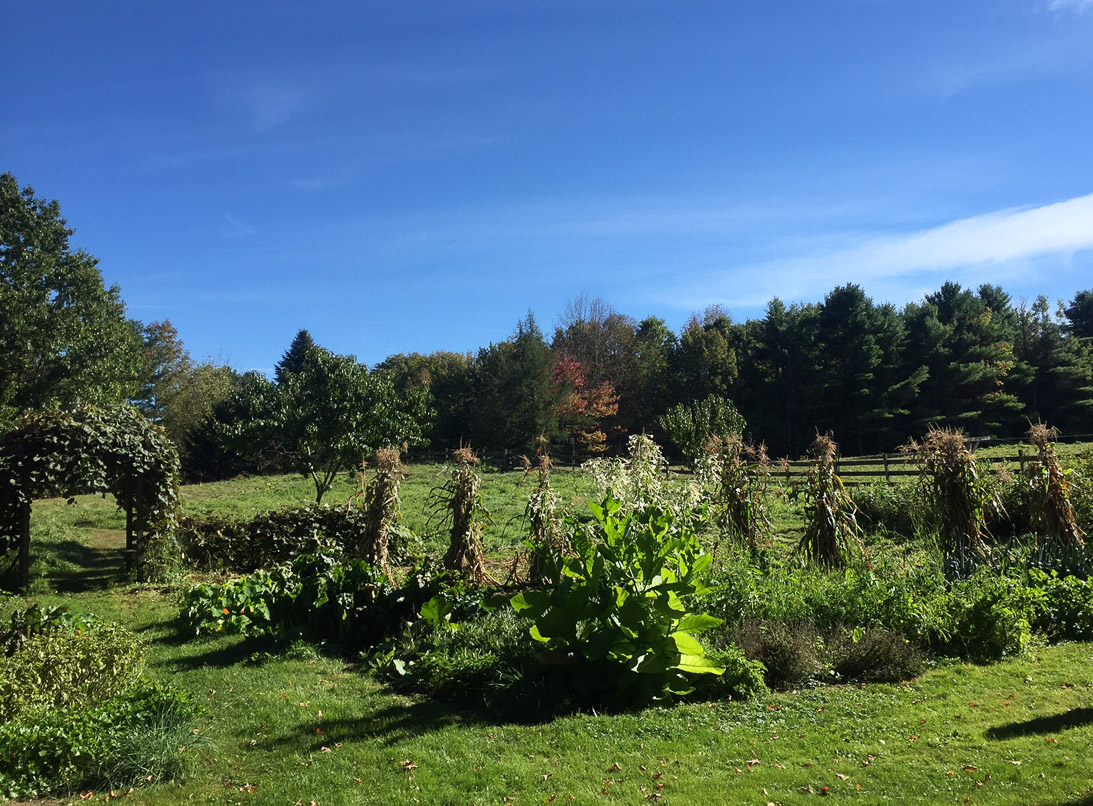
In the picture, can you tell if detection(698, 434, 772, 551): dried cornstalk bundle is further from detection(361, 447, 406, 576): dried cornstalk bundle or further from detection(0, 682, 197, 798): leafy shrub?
detection(0, 682, 197, 798): leafy shrub

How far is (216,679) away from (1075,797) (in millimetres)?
6236

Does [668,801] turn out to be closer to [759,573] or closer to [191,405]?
[759,573]

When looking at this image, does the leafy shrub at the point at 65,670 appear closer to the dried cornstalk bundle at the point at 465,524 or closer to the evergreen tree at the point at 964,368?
the dried cornstalk bundle at the point at 465,524

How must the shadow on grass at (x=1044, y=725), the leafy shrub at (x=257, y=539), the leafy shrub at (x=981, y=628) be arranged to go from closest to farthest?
the shadow on grass at (x=1044, y=725)
the leafy shrub at (x=981, y=628)
the leafy shrub at (x=257, y=539)

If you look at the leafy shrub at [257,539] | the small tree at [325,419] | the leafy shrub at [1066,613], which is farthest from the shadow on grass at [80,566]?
the leafy shrub at [1066,613]

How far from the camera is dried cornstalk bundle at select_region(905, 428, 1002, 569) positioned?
9023 mm

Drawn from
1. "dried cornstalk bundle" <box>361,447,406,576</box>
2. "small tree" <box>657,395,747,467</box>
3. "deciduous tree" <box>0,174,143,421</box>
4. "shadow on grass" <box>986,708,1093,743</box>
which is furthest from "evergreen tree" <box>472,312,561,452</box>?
"shadow on grass" <box>986,708,1093,743</box>

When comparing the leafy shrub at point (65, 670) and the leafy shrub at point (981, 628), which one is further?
Answer: the leafy shrub at point (981, 628)

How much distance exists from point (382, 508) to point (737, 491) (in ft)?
16.8

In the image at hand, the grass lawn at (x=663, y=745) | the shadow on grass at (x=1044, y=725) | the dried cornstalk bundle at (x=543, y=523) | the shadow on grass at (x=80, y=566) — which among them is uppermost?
the dried cornstalk bundle at (x=543, y=523)

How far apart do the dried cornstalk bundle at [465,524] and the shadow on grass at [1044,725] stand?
17.1 feet

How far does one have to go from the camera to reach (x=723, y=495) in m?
10.4

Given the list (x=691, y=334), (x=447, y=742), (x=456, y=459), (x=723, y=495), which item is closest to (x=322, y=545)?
(x=456, y=459)

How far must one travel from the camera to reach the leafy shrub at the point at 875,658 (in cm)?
575
